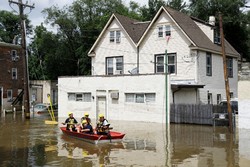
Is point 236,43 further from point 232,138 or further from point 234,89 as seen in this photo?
point 232,138

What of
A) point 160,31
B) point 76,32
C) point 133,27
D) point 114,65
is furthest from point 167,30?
point 76,32

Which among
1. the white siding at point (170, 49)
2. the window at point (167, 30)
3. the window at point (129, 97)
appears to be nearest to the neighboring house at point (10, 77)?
the window at point (129, 97)

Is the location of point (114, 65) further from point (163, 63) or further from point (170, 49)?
point (170, 49)

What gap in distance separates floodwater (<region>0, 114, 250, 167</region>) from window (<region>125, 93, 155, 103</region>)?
16.9 ft

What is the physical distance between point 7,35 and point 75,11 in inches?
821

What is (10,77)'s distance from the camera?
5416 cm

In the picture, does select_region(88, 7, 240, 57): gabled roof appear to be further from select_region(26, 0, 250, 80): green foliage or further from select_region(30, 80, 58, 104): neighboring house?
select_region(30, 80, 58, 104): neighboring house

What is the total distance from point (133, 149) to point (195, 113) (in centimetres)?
1193

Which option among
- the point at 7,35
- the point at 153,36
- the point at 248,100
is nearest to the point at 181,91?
the point at 153,36

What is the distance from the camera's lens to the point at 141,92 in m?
33.4

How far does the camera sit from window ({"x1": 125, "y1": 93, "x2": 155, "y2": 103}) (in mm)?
32944

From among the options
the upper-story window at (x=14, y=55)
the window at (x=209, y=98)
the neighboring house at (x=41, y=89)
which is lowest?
the window at (x=209, y=98)

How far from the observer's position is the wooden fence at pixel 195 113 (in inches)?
1122

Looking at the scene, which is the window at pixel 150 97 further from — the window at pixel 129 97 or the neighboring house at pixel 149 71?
the window at pixel 129 97
